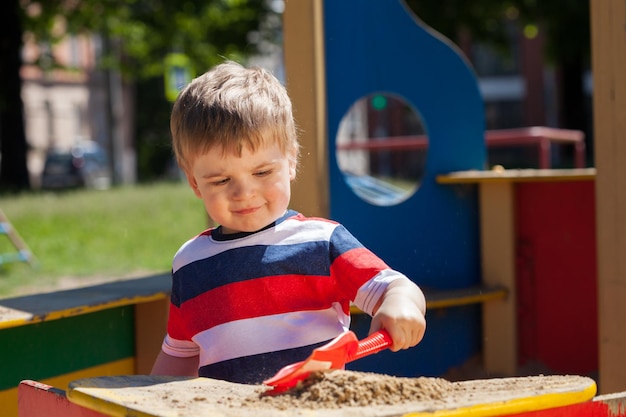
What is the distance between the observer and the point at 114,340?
3.17 meters

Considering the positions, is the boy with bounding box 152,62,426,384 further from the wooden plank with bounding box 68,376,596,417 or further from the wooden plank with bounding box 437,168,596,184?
the wooden plank with bounding box 437,168,596,184

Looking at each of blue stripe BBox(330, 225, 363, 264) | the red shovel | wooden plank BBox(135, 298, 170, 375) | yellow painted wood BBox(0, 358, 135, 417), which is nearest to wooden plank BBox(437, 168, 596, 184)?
wooden plank BBox(135, 298, 170, 375)

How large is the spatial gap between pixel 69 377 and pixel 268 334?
54.3 inches

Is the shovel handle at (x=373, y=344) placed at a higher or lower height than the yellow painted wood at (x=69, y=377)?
higher

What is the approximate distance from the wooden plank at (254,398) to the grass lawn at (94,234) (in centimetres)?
546

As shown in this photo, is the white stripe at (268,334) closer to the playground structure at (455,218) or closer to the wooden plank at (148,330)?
the wooden plank at (148,330)

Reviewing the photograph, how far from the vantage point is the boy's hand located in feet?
5.26

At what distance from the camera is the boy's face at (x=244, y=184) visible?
70.7 inches

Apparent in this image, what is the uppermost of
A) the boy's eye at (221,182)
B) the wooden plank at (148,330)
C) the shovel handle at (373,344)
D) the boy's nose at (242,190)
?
the boy's eye at (221,182)

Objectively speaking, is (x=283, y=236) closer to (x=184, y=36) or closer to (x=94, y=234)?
(x=94, y=234)

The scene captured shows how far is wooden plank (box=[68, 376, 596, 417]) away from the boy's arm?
0.33 m

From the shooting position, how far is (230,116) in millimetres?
1777

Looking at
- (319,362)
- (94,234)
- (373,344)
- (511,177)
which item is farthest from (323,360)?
(94,234)

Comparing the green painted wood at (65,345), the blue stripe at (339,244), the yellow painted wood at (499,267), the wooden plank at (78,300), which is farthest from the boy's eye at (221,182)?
the yellow painted wood at (499,267)
